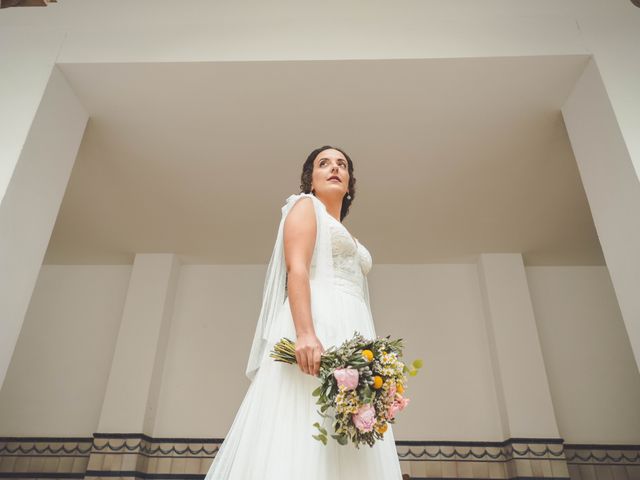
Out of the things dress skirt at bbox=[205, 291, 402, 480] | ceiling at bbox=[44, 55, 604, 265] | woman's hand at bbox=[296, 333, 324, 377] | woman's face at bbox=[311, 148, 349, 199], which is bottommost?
dress skirt at bbox=[205, 291, 402, 480]

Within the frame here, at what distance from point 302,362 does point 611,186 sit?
1833 mm

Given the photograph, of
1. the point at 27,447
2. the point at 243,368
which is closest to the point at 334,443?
the point at 243,368

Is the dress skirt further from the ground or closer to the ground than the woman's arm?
closer to the ground

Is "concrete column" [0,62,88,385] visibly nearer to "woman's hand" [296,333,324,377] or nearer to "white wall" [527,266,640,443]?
"woman's hand" [296,333,324,377]

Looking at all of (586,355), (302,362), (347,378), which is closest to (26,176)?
(302,362)

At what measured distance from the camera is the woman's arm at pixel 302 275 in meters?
1.29

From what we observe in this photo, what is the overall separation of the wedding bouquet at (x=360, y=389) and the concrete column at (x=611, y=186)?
147 cm

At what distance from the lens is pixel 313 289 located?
152cm

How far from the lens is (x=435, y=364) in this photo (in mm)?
4289

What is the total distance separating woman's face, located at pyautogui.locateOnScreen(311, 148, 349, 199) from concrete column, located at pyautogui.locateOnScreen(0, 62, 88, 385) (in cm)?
137

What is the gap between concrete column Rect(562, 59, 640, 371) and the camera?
2.17 meters

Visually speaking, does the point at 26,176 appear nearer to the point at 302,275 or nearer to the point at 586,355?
the point at 302,275

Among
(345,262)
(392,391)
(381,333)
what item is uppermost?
(381,333)

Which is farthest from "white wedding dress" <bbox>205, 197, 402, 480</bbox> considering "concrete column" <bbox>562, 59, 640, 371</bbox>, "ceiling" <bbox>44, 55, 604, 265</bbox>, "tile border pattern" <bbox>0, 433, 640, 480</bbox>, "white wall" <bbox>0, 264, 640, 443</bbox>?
"white wall" <bbox>0, 264, 640, 443</bbox>
